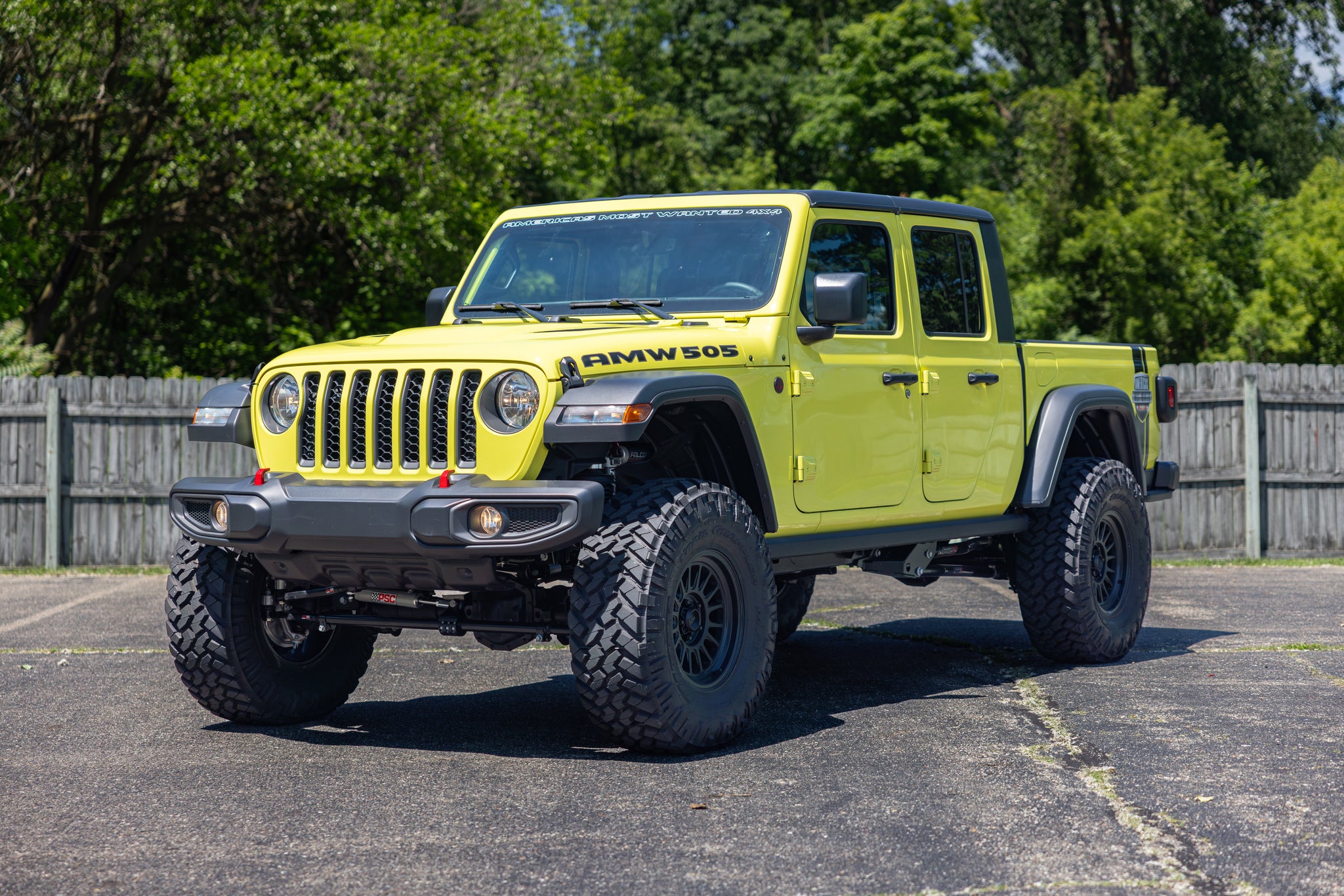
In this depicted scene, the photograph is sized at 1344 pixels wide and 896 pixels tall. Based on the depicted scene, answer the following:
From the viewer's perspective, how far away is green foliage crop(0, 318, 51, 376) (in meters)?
17.1

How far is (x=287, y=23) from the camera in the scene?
1973cm

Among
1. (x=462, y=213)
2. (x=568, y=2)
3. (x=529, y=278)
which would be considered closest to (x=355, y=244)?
(x=462, y=213)

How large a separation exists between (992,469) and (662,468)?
2.21 meters

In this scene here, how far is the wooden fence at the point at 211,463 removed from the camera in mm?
13586

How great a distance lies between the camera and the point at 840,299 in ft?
20.7

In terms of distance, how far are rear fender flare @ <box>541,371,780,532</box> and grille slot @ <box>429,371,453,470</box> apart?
425 mm

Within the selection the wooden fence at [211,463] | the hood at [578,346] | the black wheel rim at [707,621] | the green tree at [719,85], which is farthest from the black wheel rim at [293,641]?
the green tree at [719,85]

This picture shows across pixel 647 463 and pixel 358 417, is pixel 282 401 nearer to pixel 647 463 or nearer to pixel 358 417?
pixel 358 417

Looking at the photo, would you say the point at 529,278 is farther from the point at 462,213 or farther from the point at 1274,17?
the point at 1274,17

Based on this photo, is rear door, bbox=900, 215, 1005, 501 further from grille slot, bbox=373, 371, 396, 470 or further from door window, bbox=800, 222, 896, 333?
grille slot, bbox=373, 371, 396, 470

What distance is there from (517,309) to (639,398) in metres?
1.69

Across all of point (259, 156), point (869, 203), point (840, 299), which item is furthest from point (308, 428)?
point (259, 156)

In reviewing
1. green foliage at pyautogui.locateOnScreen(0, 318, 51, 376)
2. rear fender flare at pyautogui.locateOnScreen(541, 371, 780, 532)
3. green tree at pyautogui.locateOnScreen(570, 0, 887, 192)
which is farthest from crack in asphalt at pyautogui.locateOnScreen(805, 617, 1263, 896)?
green tree at pyautogui.locateOnScreen(570, 0, 887, 192)

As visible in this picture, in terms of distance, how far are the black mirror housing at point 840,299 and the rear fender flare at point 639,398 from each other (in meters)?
0.57
